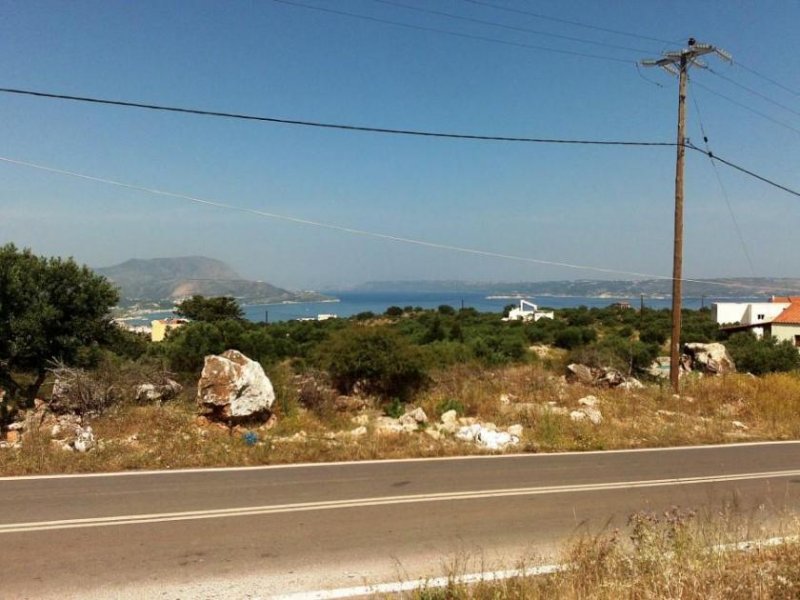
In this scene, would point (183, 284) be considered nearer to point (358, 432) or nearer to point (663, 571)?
point (358, 432)

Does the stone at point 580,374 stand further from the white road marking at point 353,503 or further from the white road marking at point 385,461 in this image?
the white road marking at point 353,503

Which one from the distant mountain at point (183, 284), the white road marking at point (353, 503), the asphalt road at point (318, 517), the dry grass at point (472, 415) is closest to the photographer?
the asphalt road at point (318, 517)

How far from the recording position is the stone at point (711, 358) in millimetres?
27859

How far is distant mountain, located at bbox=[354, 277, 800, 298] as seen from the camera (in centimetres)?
3450

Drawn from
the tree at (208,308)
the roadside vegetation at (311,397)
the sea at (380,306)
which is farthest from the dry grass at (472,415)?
the tree at (208,308)

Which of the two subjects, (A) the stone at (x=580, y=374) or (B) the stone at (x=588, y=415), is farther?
(A) the stone at (x=580, y=374)

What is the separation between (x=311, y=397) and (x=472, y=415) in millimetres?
4037

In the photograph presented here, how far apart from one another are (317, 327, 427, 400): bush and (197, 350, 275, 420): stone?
3.67 metres

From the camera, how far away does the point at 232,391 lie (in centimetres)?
1291

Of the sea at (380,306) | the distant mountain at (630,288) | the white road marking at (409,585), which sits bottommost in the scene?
the sea at (380,306)

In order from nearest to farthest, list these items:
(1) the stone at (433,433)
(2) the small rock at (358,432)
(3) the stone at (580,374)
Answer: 1. (2) the small rock at (358,432)
2. (1) the stone at (433,433)
3. (3) the stone at (580,374)

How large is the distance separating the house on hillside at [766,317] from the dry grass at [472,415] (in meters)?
23.5

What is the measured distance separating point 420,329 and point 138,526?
121 feet

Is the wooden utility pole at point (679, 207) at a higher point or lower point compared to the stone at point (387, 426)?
higher
